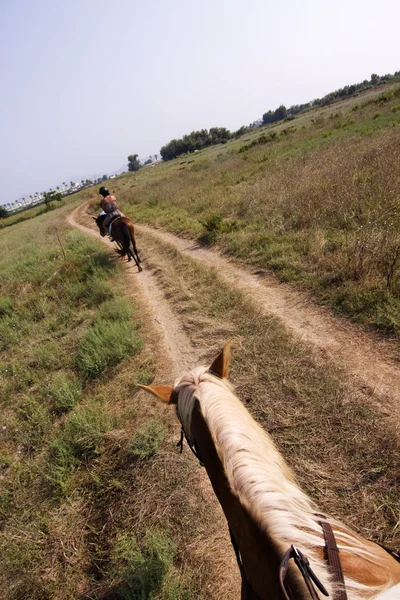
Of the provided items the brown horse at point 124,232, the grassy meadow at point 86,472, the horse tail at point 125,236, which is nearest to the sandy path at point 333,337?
the grassy meadow at point 86,472

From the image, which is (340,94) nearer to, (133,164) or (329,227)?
(133,164)

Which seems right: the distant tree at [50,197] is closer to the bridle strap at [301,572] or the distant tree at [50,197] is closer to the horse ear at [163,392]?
the horse ear at [163,392]

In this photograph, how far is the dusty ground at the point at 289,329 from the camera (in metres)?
2.34

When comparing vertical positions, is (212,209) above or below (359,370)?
above

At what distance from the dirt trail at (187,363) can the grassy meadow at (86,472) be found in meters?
0.19

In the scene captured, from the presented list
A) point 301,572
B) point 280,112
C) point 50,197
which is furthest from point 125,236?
point 280,112

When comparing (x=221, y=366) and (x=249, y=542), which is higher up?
(x=221, y=366)

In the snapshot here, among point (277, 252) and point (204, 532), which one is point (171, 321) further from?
point (204, 532)

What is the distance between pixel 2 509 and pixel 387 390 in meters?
4.21

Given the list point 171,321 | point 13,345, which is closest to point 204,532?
point 171,321

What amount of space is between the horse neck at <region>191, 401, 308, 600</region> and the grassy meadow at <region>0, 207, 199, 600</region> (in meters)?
1.20

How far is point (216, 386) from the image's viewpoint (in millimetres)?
1789

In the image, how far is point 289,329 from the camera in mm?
4289

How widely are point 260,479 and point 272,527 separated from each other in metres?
0.19
